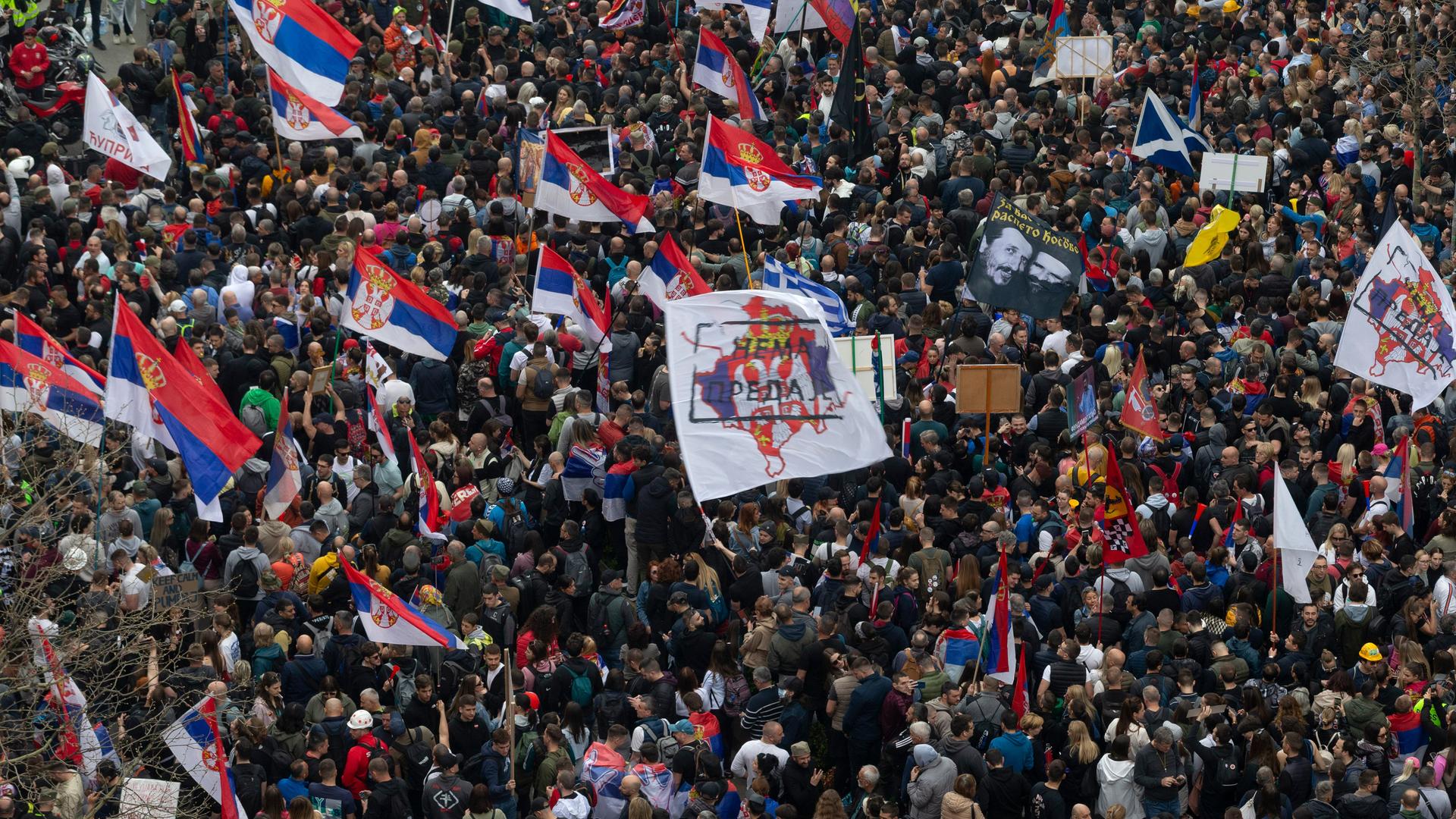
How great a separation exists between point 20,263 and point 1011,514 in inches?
421

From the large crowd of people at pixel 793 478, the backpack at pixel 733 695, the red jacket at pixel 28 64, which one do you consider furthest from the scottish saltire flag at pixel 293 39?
the backpack at pixel 733 695

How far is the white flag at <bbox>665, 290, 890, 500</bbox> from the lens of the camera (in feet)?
52.2

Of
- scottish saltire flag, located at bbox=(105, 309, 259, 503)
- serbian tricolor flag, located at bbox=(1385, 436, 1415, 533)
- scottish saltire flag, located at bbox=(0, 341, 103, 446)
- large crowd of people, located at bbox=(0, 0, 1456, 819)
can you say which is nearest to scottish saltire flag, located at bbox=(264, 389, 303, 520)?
large crowd of people, located at bbox=(0, 0, 1456, 819)

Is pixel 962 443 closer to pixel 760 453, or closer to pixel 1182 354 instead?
pixel 1182 354

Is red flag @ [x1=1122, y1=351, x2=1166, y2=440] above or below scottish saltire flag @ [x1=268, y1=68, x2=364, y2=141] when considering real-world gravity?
below

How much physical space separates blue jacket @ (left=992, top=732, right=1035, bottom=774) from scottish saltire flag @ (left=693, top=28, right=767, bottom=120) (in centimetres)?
1296

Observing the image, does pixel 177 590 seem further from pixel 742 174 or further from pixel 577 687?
pixel 742 174

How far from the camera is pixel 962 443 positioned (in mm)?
21625

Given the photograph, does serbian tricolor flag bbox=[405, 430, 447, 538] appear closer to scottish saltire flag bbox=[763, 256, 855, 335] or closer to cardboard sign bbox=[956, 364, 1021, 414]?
scottish saltire flag bbox=[763, 256, 855, 335]

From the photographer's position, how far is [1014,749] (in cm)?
1723

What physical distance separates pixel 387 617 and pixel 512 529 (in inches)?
99.4

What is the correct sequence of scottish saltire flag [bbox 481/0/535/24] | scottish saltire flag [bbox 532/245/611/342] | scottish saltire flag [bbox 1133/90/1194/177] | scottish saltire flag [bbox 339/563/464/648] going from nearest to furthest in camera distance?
1. scottish saltire flag [bbox 339/563/464/648]
2. scottish saltire flag [bbox 532/245/611/342]
3. scottish saltire flag [bbox 1133/90/1194/177]
4. scottish saltire flag [bbox 481/0/535/24]

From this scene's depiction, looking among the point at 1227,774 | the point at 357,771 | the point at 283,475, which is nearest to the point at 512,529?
the point at 283,475

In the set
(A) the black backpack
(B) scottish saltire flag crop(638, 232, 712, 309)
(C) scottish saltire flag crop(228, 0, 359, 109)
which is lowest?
(A) the black backpack
